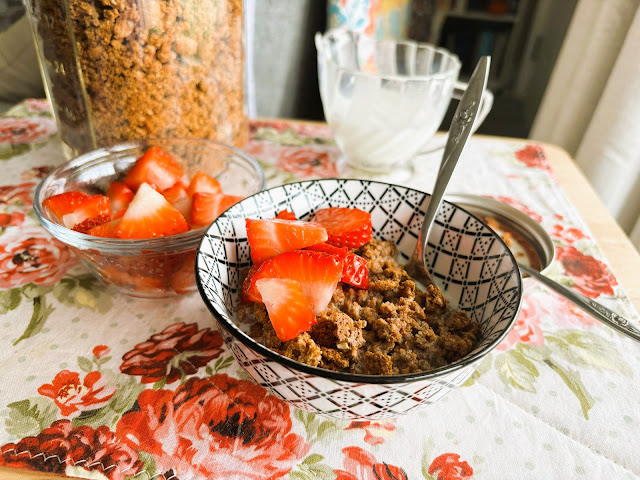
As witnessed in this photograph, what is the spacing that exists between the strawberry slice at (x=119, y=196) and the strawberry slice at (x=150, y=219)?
0.18 ft

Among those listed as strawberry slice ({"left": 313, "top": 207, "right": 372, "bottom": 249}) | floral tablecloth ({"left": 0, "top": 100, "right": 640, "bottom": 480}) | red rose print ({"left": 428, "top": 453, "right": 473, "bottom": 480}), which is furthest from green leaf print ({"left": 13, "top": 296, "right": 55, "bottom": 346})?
red rose print ({"left": 428, "top": 453, "right": 473, "bottom": 480})

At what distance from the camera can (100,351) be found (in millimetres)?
497

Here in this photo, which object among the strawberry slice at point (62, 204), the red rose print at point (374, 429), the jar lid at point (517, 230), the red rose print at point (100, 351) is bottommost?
the red rose print at point (100, 351)

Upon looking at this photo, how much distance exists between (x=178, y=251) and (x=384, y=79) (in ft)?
1.44

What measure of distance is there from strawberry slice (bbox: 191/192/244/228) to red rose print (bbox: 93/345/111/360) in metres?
0.17

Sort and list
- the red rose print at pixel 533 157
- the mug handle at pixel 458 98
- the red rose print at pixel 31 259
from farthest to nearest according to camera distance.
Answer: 1. the red rose print at pixel 533 157
2. the mug handle at pixel 458 98
3. the red rose print at pixel 31 259

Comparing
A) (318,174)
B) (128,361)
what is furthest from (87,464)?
A: (318,174)

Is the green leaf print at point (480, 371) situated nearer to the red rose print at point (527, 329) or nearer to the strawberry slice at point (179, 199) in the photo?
the red rose print at point (527, 329)

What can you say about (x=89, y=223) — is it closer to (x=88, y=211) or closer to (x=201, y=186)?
(x=88, y=211)

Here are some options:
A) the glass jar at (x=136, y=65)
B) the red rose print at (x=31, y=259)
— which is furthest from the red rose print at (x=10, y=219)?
the glass jar at (x=136, y=65)

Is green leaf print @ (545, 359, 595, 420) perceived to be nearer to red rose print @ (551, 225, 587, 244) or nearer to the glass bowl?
red rose print @ (551, 225, 587, 244)

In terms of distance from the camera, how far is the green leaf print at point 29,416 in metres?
0.42

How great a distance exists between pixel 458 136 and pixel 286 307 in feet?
0.98

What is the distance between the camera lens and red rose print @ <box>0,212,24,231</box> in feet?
2.27
